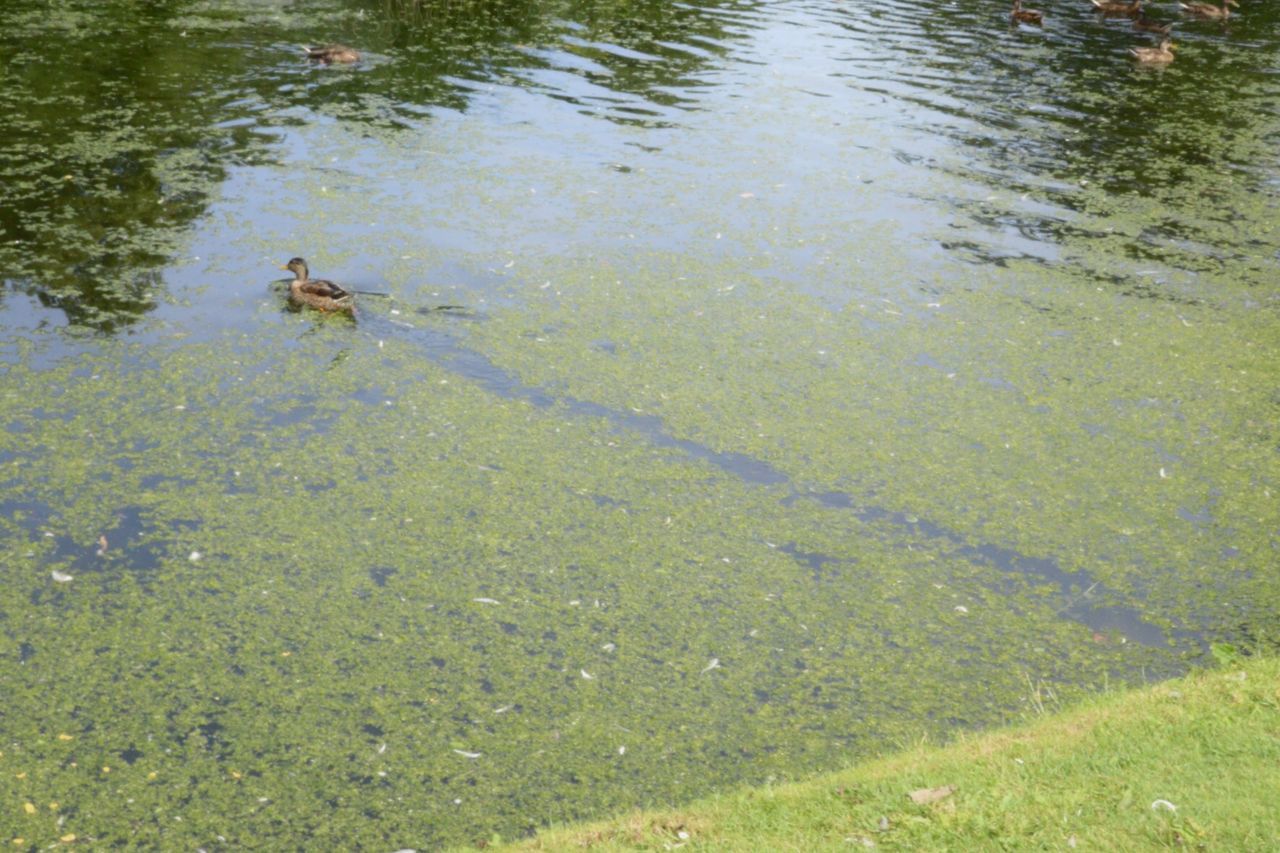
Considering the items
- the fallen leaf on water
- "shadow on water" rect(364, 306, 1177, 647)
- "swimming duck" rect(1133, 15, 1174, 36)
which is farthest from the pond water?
"swimming duck" rect(1133, 15, 1174, 36)

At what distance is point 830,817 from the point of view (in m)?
3.17

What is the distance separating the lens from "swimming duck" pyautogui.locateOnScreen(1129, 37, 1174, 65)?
1355 cm

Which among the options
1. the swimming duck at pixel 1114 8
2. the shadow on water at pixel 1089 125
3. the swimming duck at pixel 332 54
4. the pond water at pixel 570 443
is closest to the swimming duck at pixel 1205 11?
the shadow on water at pixel 1089 125

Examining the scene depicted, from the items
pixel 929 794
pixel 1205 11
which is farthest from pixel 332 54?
pixel 1205 11

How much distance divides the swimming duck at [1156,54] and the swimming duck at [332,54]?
8.12 m

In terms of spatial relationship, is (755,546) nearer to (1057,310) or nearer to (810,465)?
(810,465)

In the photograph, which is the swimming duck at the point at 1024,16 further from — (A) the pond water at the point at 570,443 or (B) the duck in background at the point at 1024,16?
(A) the pond water at the point at 570,443

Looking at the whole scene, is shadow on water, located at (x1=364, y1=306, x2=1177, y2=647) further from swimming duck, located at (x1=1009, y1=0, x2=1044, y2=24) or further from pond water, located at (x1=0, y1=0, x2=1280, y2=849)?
swimming duck, located at (x1=1009, y1=0, x2=1044, y2=24)

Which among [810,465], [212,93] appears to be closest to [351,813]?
[810,465]

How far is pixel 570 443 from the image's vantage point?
5.50 metres

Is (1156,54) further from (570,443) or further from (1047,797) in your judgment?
(1047,797)

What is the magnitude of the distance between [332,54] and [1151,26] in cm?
989

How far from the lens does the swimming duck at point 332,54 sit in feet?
36.7

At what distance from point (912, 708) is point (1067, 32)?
523 inches
